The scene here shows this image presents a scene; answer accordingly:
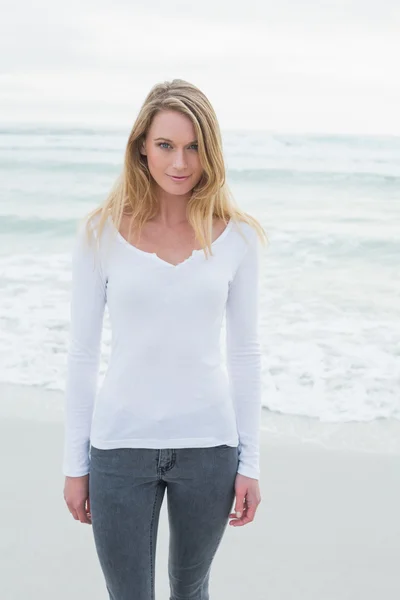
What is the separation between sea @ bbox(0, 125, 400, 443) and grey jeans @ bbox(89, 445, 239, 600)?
1.20m

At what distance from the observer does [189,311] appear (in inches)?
62.6

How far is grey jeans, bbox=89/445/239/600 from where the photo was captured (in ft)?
5.24

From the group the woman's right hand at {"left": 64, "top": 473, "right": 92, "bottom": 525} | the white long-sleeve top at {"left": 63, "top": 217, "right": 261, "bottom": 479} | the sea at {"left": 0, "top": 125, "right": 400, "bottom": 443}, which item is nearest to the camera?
the white long-sleeve top at {"left": 63, "top": 217, "right": 261, "bottom": 479}

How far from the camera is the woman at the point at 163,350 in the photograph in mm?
1588

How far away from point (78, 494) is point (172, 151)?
85 centimetres

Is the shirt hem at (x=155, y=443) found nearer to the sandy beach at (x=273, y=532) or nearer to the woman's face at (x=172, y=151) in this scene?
the woman's face at (x=172, y=151)

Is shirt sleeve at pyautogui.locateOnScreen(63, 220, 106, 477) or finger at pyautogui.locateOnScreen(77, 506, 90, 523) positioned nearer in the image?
shirt sleeve at pyautogui.locateOnScreen(63, 220, 106, 477)

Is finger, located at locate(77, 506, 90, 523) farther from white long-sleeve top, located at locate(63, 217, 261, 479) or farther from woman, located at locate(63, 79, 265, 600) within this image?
white long-sleeve top, located at locate(63, 217, 261, 479)

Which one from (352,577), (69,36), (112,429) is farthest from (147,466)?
(69,36)

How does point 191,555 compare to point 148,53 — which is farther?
point 148,53

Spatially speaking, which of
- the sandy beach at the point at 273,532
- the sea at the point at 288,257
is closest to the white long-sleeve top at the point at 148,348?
the sea at the point at 288,257

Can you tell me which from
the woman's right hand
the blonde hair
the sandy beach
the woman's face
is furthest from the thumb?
the sandy beach

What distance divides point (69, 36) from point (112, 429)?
18842 mm

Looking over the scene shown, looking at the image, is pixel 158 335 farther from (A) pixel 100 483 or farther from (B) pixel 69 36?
(B) pixel 69 36
